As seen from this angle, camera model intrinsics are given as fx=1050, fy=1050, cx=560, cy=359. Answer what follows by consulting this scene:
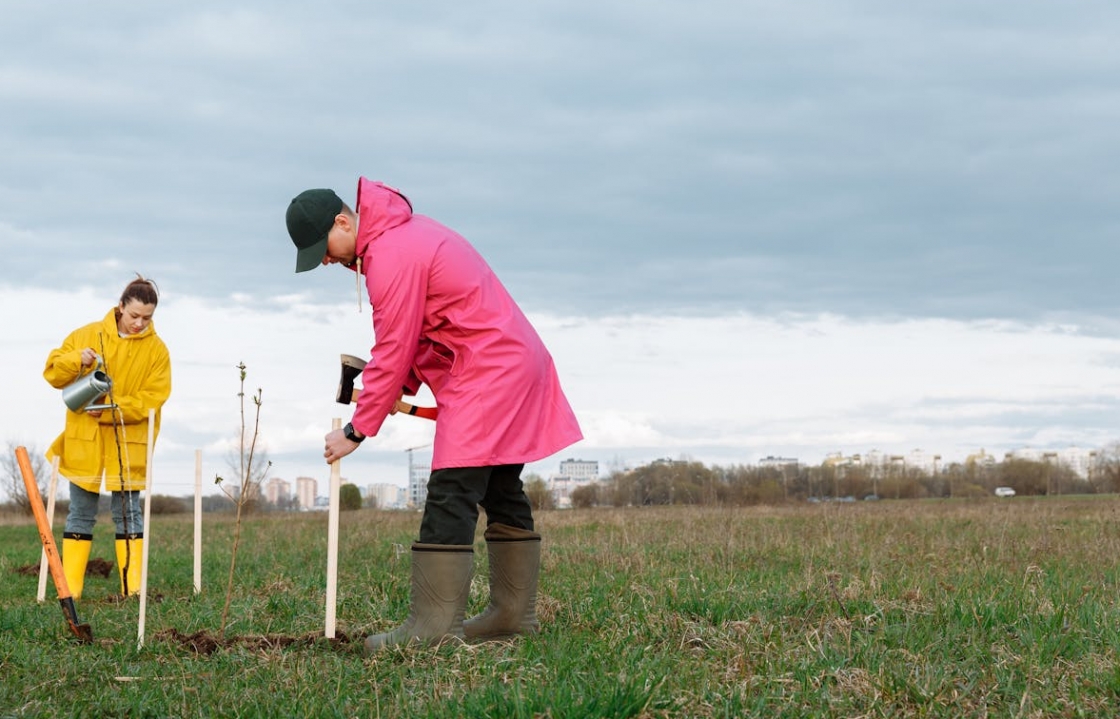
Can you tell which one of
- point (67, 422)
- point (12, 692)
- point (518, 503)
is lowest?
point (12, 692)

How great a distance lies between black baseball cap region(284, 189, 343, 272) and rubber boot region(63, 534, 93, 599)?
3.99m

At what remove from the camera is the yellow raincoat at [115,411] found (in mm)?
7703

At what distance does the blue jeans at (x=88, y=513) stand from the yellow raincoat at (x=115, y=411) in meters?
0.09

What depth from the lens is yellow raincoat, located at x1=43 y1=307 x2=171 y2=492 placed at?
7.70 m

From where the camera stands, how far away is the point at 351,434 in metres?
4.73

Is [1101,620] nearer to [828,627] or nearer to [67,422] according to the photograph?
[828,627]

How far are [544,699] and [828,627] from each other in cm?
193

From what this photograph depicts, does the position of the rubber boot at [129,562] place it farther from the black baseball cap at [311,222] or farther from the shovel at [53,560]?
the black baseball cap at [311,222]

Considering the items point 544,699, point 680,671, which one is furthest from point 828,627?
point 544,699

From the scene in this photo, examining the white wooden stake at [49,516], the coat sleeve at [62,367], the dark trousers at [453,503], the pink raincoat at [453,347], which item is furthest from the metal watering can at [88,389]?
the dark trousers at [453,503]

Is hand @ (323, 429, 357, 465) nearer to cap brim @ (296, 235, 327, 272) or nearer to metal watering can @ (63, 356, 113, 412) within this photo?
cap brim @ (296, 235, 327, 272)

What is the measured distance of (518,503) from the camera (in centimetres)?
516

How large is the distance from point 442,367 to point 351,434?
547 millimetres

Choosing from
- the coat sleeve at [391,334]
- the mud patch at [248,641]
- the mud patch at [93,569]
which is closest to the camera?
the coat sleeve at [391,334]
